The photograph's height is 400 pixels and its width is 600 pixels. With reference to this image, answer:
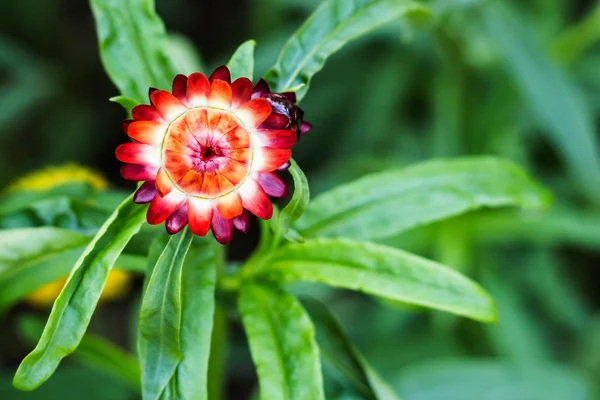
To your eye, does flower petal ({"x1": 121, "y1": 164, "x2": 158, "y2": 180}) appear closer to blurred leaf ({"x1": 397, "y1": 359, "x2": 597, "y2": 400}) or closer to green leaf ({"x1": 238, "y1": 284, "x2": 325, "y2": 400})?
green leaf ({"x1": 238, "y1": 284, "x2": 325, "y2": 400})

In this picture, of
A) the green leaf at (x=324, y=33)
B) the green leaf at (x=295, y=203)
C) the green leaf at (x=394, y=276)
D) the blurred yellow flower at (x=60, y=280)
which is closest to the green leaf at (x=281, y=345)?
the green leaf at (x=394, y=276)

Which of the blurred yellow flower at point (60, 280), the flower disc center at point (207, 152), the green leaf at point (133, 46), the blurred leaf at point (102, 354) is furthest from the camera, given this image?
the blurred yellow flower at point (60, 280)

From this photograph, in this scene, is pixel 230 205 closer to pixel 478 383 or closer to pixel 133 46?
pixel 133 46

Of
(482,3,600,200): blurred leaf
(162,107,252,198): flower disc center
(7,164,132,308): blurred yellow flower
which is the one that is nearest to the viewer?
(162,107,252,198): flower disc center

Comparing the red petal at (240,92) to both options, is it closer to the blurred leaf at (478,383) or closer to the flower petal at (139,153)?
the flower petal at (139,153)

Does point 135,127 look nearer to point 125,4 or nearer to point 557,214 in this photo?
point 125,4

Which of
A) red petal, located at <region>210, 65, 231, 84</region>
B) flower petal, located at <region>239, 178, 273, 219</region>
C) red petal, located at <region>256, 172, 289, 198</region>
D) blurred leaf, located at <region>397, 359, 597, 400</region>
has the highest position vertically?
red petal, located at <region>210, 65, 231, 84</region>

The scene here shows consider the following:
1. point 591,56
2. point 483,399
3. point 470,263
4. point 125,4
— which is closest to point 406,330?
point 470,263

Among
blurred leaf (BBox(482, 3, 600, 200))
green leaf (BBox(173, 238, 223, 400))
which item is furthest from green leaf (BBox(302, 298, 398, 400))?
blurred leaf (BBox(482, 3, 600, 200))
